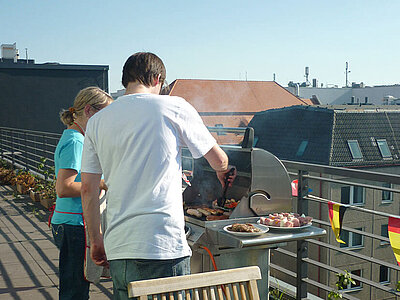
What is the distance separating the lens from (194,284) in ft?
5.50

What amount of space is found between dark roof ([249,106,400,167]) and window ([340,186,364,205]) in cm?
391

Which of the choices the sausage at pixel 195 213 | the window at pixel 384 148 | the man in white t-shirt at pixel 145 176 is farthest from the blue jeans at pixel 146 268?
the window at pixel 384 148

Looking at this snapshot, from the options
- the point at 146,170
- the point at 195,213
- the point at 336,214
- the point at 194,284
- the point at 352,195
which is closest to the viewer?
the point at 194,284

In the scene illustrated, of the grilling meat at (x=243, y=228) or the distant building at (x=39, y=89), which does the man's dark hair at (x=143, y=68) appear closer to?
the grilling meat at (x=243, y=228)

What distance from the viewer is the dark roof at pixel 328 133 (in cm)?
4688

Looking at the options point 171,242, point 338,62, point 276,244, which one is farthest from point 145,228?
point 338,62

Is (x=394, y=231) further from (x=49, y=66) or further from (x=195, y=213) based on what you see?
(x=49, y=66)

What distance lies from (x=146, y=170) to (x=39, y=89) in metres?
16.0

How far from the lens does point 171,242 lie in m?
1.97

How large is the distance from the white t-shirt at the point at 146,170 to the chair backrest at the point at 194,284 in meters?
0.29

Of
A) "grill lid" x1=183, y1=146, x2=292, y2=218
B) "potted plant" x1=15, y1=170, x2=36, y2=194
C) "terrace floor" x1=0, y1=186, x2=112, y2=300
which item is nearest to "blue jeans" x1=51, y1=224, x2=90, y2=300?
"grill lid" x1=183, y1=146, x2=292, y2=218

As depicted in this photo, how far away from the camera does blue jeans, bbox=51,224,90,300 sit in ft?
8.73

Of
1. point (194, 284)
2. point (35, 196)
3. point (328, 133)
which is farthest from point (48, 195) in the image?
point (328, 133)

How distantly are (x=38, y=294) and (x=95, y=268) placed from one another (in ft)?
6.11
